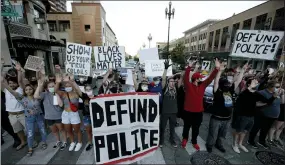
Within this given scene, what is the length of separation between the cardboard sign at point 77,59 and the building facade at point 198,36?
43688mm

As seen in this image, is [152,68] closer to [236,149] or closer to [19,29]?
[236,149]

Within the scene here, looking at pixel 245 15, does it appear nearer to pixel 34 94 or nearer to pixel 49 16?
pixel 34 94

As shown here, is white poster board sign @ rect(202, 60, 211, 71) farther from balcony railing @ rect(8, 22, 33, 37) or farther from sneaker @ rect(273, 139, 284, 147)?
balcony railing @ rect(8, 22, 33, 37)

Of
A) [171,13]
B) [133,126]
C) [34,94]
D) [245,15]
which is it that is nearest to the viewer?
[133,126]

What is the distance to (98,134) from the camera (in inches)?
78.2

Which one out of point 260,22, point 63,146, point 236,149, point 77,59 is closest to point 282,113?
point 236,149

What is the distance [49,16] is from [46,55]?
63.0ft

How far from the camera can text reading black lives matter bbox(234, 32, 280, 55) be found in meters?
4.16

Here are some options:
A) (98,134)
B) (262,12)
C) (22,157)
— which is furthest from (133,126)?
(262,12)

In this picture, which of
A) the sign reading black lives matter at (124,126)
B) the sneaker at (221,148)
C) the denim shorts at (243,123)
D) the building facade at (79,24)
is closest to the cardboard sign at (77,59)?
the sign reading black lives matter at (124,126)

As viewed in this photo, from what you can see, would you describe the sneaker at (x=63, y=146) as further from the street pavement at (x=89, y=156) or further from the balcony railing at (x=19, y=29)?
the balcony railing at (x=19, y=29)

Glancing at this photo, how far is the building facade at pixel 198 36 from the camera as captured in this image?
144 ft

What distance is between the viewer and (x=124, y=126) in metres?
2.09

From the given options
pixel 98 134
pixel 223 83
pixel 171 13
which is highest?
pixel 171 13
